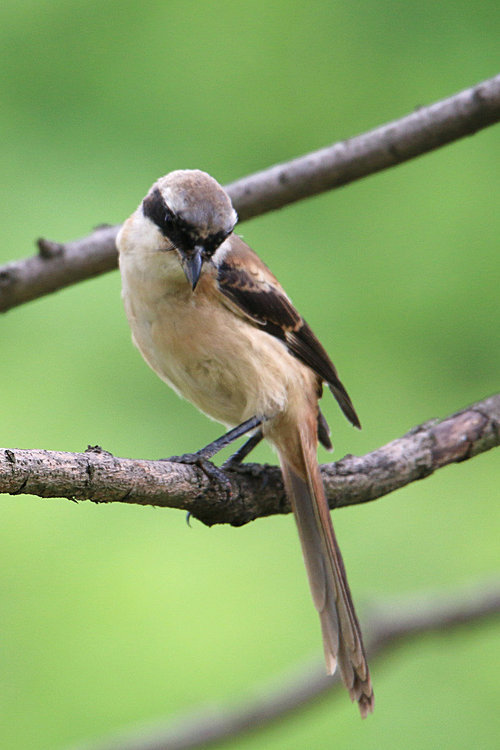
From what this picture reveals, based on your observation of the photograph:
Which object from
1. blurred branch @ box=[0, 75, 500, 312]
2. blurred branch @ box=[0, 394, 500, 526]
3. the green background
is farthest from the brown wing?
the green background

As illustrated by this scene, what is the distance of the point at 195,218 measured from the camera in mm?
2213

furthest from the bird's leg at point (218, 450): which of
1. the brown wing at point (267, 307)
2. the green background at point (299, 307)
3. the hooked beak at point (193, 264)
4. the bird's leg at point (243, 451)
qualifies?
the green background at point (299, 307)

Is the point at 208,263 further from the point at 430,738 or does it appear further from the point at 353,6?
the point at 353,6

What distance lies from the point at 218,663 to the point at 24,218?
1.72 meters

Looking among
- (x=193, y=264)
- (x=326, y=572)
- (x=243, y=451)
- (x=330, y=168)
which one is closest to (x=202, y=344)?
(x=193, y=264)

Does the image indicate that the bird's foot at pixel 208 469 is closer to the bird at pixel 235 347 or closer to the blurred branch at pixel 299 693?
the bird at pixel 235 347

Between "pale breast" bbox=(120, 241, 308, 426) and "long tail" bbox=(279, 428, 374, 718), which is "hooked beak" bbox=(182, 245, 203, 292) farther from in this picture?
"long tail" bbox=(279, 428, 374, 718)

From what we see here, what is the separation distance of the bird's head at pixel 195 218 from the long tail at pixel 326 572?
1.81 feet

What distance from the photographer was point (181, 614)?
3.20 meters

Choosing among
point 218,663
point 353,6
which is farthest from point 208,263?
point 353,6

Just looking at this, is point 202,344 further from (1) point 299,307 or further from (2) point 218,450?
(1) point 299,307

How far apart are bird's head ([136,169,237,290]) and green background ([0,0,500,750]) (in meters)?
1.19

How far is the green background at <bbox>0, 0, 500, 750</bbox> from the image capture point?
3209mm

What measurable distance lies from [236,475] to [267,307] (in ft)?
1.49
